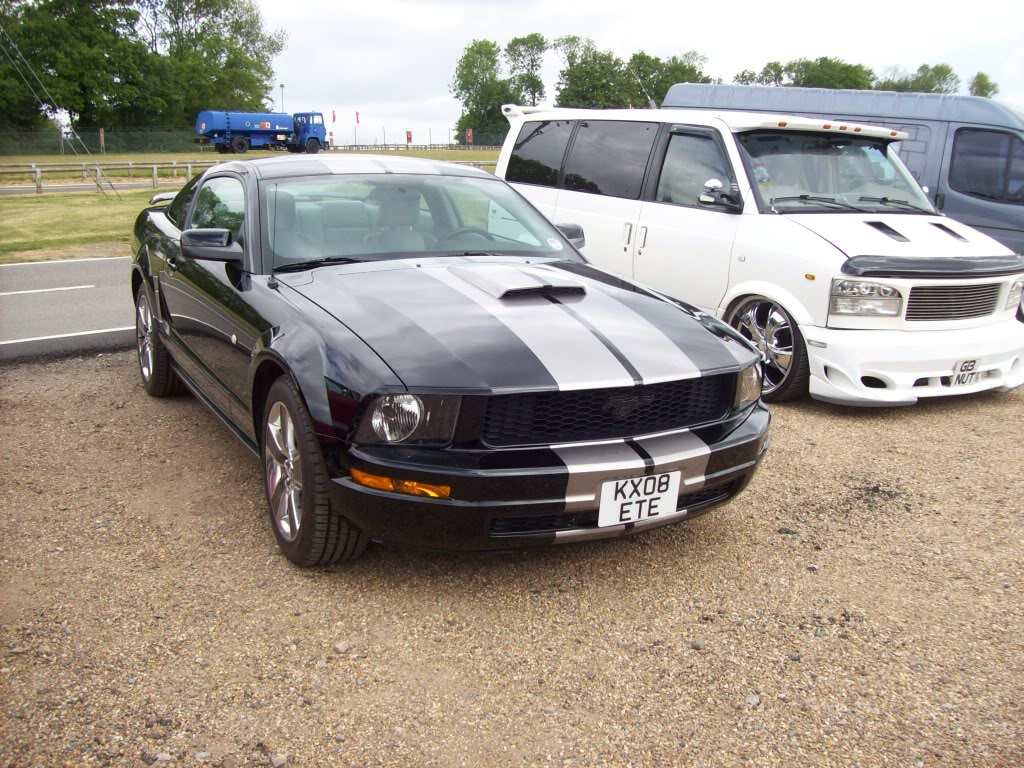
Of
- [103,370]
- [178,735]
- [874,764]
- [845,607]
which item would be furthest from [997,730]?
[103,370]

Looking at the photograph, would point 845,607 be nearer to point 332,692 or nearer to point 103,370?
point 332,692

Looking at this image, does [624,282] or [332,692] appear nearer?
[332,692]

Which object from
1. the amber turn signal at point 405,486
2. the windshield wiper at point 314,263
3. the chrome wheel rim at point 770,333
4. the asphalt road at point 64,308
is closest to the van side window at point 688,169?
the chrome wheel rim at point 770,333

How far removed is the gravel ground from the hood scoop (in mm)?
1077

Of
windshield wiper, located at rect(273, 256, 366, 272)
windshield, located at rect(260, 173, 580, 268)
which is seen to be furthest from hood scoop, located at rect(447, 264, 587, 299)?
windshield wiper, located at rect(273, 256, 366, 272)

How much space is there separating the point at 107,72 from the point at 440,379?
71.0m

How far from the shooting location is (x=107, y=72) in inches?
2542

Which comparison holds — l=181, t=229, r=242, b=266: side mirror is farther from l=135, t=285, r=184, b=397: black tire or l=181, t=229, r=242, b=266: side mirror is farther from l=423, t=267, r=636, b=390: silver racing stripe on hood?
l=135, t=285, r=184, b=397: black tire

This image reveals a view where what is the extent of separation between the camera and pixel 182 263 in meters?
4.96

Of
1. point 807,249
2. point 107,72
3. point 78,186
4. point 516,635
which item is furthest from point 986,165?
point 107,72

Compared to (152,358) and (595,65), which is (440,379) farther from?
(595,65)

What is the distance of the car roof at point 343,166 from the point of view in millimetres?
4606

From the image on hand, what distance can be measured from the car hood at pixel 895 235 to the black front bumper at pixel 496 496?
3.07 m

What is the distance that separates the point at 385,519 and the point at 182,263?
98.3 inches
